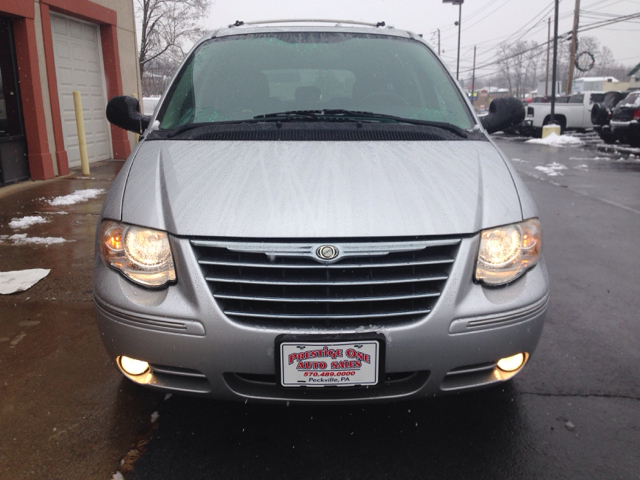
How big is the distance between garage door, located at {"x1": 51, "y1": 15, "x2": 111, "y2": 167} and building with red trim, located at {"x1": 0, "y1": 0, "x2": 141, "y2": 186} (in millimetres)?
18

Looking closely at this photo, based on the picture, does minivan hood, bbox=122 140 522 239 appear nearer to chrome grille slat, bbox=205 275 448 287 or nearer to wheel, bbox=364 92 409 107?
chrome grille slat, bbox=205 275 448 287

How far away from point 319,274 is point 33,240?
4.36 meters

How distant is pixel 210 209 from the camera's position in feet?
6.48

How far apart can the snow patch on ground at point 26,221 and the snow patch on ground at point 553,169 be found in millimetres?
9393

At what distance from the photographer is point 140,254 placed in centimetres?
200

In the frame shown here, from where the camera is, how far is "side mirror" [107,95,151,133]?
327cm

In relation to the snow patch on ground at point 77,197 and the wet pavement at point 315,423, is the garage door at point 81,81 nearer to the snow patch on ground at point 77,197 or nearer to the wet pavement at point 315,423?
the snow patch on ground at point 77,197

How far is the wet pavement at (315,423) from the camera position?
208cm

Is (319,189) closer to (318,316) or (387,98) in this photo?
(318,316)

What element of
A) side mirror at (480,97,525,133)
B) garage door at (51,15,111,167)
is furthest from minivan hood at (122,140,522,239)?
garage door at (51,15,111,167)

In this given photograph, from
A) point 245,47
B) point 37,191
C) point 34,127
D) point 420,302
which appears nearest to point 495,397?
point 420,302

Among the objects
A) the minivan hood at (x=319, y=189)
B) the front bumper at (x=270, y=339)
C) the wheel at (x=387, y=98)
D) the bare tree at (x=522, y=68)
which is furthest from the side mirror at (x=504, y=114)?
the bare tree at (x=522, y=68)

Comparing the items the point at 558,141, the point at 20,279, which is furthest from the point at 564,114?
the point at 20,279

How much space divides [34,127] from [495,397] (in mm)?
8556
